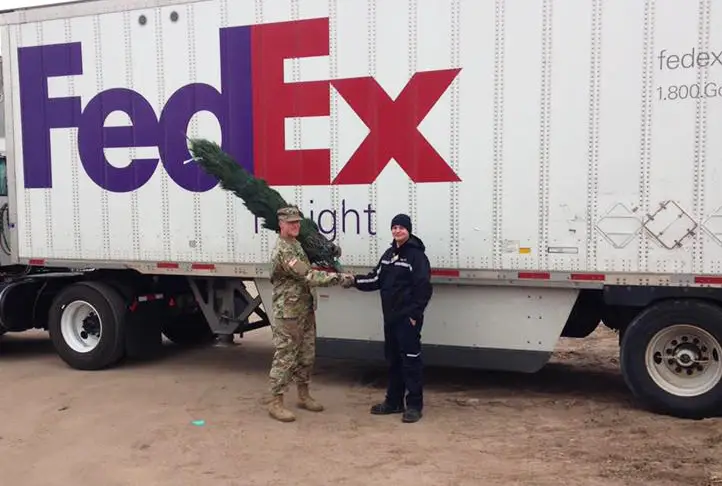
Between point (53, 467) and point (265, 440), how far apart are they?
161cm

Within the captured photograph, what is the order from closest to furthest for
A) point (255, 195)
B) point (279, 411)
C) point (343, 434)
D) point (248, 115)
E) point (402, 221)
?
point (343, 434), point (402, 221), point (279, 411), point (255, 195), point (248, 115)

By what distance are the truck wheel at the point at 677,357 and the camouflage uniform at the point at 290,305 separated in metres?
2.73

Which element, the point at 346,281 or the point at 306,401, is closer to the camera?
the point at 346,281

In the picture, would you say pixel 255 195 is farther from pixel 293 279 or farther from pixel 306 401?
pixel 306 401

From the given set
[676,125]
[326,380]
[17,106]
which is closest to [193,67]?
[17,106]

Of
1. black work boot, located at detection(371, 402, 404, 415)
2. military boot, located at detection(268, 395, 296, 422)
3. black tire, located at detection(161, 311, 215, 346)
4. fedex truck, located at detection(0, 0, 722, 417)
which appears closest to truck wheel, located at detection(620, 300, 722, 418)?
fedex truck, located at detection(0, 0, 722, 417)

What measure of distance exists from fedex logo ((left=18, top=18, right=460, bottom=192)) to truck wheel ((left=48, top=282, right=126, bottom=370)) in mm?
1311

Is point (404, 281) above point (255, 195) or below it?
below

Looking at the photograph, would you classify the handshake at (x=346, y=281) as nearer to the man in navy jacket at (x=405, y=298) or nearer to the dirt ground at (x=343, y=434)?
the man in navy jacket at (x=405, y=298)

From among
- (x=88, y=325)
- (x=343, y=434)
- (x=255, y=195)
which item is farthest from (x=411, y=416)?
(x=88, y=325)

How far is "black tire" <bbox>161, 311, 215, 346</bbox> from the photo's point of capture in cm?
989

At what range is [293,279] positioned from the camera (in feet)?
20.6

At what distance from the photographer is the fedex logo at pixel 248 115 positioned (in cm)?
686

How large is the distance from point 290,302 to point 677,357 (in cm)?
346
